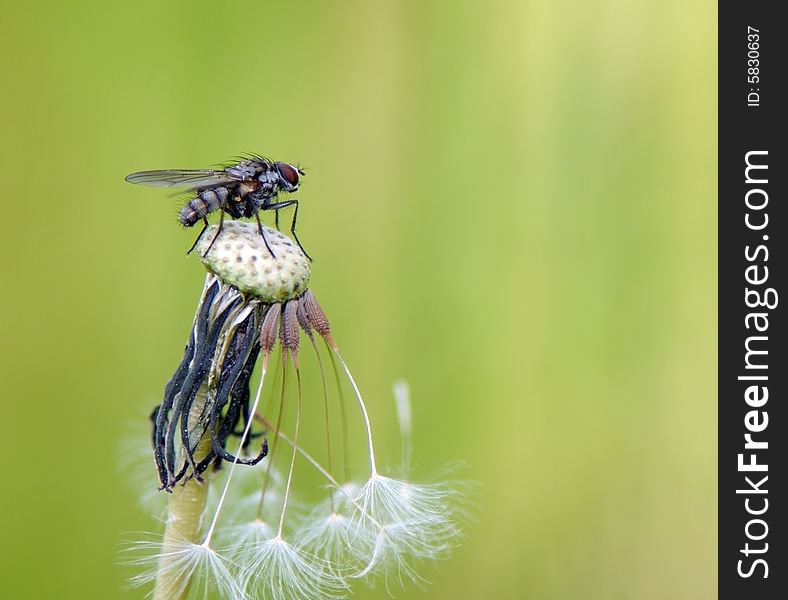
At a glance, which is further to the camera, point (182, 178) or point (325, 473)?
point (182, 178)

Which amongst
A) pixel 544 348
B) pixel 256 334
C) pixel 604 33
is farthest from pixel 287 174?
pixel 604 33

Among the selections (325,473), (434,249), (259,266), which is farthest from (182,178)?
(434,249)

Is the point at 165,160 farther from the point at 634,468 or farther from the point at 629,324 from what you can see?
the point at 634,468

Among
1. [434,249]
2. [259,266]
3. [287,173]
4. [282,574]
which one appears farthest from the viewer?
[434,249]

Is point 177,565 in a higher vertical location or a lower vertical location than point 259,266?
lower

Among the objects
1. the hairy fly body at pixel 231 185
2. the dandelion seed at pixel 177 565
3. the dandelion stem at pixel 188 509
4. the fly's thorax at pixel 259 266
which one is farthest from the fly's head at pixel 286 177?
the dandelion seed at pixel 177 565

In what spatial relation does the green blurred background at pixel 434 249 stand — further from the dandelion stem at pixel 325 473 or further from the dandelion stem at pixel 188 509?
the dandelion stem at pixel 188 509

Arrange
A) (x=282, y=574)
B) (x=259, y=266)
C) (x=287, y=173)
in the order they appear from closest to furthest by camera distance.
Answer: (x=259, y=266) < (x=282, y=574) < (x=287, y=173)

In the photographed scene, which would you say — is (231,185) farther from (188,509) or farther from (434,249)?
(434,249)
